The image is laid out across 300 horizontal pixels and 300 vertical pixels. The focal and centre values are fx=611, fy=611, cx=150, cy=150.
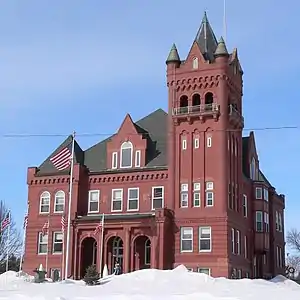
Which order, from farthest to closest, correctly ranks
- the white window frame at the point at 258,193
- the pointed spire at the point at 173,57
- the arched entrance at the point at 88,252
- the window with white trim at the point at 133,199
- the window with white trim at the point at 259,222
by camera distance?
1. the white window frame at the point at 258,193
2. the window with white trim at the point at 259,222
3. the pointed spire at the point at 173,57
4. the window with white trim at the point at 133,199
5. the arched entrance at the point at 88,252

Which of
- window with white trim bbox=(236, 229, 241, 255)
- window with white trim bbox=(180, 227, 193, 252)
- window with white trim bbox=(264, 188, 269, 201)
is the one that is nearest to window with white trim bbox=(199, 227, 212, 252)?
window with white trim bbox=(180, 227, 193, 252)

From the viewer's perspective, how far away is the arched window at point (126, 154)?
57.2 meters

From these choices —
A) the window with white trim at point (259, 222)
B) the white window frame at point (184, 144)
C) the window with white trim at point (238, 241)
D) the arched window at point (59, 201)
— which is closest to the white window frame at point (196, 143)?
the white window frame at point (184, 144)

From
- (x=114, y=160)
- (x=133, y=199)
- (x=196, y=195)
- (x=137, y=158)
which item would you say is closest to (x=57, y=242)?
(x=133, y=199)

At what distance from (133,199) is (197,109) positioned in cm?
1014

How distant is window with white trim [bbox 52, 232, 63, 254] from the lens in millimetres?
56369

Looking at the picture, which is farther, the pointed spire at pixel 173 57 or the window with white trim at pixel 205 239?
the pointed spire at pixel 173 57

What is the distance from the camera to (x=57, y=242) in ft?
186

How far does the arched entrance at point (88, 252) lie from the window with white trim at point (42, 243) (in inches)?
157

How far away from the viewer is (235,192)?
54594 millimetres

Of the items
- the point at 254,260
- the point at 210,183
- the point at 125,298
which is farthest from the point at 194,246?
the point at 125,298

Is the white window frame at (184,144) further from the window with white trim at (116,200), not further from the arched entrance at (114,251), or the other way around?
the arched entrance at (114,251)

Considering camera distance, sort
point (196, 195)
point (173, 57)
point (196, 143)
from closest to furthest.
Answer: point (196, 195), point (196, 143), point (173, 57)

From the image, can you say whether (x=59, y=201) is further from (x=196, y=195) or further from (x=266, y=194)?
(x=266, y=194)
